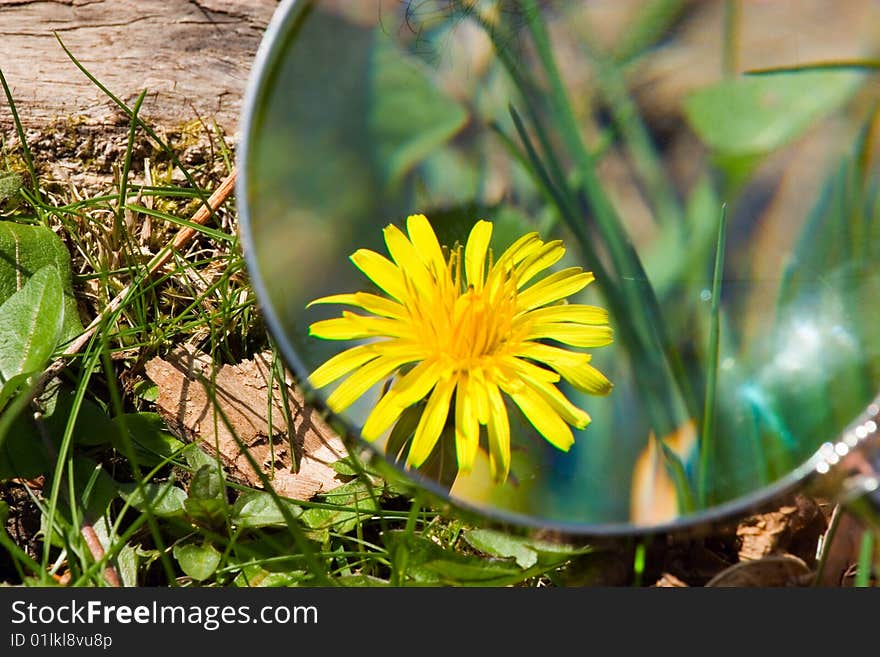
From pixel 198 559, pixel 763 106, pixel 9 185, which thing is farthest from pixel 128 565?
pixel 763 106

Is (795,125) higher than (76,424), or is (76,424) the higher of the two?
(795,125)

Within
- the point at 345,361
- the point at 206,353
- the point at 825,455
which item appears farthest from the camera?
the point at 206,353

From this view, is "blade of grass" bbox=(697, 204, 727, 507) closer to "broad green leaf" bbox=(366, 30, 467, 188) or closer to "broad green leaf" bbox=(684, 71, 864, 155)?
"broad green leaf" bbox=(684, 71, 864, 155)

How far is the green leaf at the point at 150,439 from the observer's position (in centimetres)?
86

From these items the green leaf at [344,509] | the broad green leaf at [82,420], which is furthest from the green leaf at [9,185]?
the green leaf at [344,509]

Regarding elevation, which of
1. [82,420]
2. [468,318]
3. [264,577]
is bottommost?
[264,577]

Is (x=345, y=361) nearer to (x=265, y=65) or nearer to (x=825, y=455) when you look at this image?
(x=265, y=65)

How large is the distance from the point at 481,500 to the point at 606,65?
16.8 inches

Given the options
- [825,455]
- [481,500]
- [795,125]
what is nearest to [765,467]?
[825,455]

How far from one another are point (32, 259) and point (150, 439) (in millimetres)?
220

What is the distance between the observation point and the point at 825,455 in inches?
26.3

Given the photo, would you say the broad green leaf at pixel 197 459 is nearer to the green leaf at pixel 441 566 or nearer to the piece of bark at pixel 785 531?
the green leaf at pixel 441 566

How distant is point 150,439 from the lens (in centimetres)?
87

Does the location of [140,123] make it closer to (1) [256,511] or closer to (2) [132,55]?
(2) [132,55]
